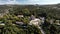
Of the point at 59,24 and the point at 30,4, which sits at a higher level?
the point at 30,4

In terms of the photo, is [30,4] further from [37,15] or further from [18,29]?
[18,29]

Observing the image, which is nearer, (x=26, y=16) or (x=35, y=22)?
(x=35, y=22)

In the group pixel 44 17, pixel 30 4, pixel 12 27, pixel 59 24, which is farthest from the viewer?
pixel 30 4

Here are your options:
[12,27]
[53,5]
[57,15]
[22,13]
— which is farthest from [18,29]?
[53,5]

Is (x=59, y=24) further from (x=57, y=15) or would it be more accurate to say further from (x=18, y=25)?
(x=18, y=25)

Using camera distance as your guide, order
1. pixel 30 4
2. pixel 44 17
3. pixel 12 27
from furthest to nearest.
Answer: pixel 30 4
pixel 44 17
pixel 12 27

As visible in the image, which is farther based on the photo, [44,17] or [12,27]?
[44,17]

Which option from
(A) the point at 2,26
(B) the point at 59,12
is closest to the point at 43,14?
(B) the point at 59,12

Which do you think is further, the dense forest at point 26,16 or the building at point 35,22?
the building at point 35,22

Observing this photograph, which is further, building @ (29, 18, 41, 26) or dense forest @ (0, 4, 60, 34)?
building @ (29, 18, 41, 26)
